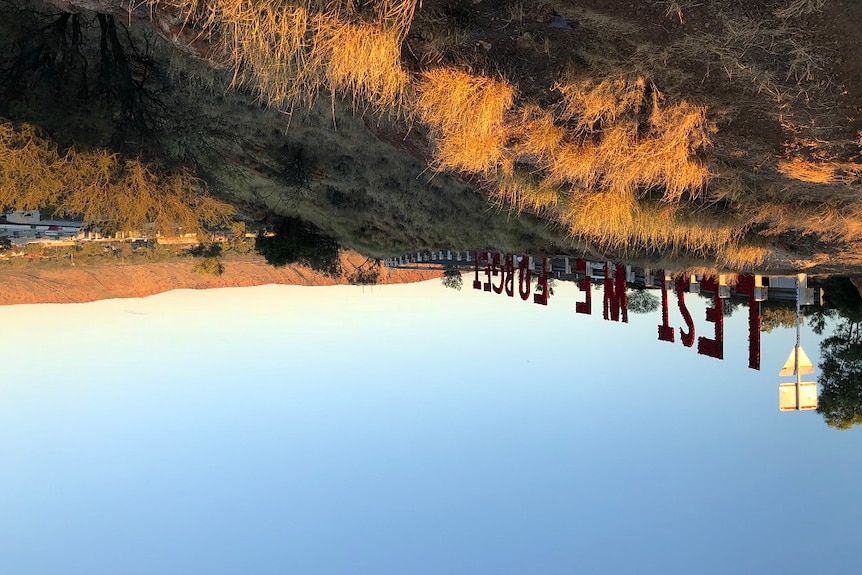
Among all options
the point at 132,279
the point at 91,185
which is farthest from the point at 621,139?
the point at 132,279

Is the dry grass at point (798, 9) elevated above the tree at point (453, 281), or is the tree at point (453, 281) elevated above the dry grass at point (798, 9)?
the dry grass at point (798, 9)

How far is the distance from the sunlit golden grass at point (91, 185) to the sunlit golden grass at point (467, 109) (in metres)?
11.4

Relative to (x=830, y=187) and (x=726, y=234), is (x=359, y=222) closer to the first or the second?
(x=726, y=234)

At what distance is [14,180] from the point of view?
1544cm

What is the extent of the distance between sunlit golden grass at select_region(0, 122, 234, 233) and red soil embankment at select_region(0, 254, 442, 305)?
2989 centimetres

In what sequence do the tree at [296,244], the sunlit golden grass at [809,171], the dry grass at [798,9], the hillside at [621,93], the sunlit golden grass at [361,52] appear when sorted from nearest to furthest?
the dry grass at [798,9] < the hillside at [621,93] < the sunlit golden grass at [361,52] < the sunlit golden grass at [809,171] < the tree at [296,244]

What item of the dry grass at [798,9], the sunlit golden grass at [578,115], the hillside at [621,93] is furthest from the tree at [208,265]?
the dry grass at [798,9]

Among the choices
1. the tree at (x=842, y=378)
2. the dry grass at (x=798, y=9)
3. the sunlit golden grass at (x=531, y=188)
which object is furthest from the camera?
the tree at (x=842, y=378)

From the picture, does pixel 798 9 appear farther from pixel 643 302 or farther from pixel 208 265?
pixel 208 265

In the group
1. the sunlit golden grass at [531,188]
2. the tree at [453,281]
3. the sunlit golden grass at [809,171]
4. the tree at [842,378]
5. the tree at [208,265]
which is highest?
the sunlit golden grass at [531,188]

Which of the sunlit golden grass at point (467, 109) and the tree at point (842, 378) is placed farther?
the tree at point (842, 378)

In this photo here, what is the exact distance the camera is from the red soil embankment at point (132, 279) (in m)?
52.8

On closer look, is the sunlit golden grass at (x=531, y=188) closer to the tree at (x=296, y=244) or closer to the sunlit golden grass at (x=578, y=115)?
the sunlit golden grass at (x=578, y=115)

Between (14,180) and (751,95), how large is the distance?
1712cm
